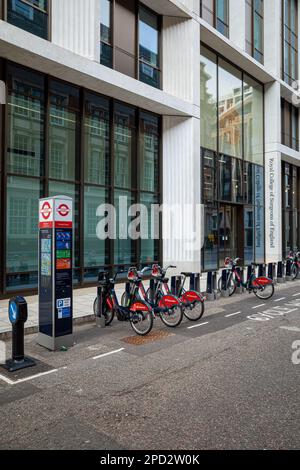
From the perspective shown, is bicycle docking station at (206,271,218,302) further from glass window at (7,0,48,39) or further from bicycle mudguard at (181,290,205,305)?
glass window at (7,0,48,39)

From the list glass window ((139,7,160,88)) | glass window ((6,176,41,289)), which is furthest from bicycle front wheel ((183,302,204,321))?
glass window ((139,7,160,88))

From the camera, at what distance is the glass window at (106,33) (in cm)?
1267

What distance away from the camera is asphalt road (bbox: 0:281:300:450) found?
3393mm

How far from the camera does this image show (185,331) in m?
7.29

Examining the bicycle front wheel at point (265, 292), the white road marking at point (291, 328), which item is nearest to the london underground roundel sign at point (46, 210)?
the white road marking at point (291, 328)

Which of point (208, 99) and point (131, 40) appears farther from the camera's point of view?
point (208, 99)

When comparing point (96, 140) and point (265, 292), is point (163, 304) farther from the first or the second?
point (96, 140)

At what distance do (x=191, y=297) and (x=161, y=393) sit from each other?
3.77 metres

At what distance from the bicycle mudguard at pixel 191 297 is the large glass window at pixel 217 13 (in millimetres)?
13647

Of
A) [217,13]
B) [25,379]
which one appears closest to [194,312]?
[25,379]

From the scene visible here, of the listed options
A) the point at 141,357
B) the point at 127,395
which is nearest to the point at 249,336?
the point at 141,357

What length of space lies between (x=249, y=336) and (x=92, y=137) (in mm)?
8934

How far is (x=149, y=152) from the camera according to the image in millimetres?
14930

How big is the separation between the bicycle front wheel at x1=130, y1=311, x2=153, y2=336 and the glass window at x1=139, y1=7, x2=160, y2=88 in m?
10.5
